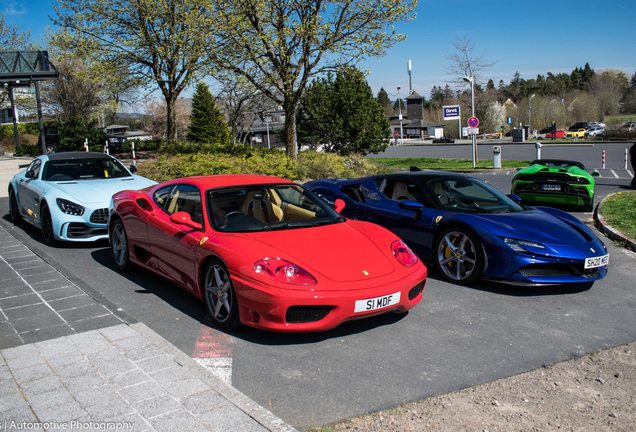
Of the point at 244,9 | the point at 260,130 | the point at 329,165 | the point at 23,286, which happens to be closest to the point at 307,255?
the point at 23,286

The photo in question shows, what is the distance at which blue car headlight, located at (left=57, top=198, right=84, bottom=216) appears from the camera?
7.36 metres

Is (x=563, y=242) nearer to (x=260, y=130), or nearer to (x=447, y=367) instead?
(x=447, y=367)

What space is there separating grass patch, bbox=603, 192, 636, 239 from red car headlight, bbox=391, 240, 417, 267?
16.8 ft

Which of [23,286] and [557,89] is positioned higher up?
[557,89]

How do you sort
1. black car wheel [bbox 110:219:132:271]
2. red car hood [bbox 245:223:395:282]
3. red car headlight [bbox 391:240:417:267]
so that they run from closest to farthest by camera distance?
red car hood [bbox 245:223:395:282] → red car headlight [bbox 391:240:417:267] → black car wheel [bbox 110:219:132:271]

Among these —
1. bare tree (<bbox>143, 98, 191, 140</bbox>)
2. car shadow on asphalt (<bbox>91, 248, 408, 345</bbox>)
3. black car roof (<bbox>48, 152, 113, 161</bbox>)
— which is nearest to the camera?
car shadow on asphalt (<bbox>91, 248, 408, 345</bbox>)

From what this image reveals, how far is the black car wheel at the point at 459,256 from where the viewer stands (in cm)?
560

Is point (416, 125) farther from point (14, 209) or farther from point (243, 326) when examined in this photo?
point (243, 326)

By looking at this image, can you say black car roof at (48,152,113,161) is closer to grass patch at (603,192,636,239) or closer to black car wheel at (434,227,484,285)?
black car wheel at (434,227,484,285)

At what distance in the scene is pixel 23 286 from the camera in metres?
5.54

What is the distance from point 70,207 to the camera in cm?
739

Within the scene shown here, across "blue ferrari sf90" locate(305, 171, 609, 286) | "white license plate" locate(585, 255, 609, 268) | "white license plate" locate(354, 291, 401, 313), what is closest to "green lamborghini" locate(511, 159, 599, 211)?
"blue ferrari sf90" locate(305, 171, 609, 286)

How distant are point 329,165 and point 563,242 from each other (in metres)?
13.1

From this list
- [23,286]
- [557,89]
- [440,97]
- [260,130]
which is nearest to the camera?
[23,286]
